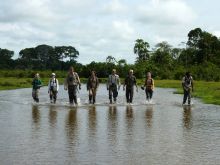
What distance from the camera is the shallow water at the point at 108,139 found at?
31.2 feet

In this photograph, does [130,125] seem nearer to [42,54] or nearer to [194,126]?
[194,126]

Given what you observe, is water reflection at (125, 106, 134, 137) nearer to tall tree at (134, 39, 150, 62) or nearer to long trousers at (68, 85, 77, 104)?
long trousers at (68, 85, 77, 104)

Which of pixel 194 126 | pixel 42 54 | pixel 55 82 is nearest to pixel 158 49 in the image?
pixel 42 54

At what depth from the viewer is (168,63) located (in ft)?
354

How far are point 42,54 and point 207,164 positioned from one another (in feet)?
529

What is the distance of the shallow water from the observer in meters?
9.52

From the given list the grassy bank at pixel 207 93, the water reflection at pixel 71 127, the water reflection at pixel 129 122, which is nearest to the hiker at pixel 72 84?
the water reflection at pixel 71 127

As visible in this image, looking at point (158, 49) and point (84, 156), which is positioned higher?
point (158, 49)

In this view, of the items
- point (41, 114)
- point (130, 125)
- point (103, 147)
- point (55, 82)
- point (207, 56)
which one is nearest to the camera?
point (103, 147)

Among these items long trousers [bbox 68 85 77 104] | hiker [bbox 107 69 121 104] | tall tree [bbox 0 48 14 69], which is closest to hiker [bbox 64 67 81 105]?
long trousers [bbox 68 85 77 104]

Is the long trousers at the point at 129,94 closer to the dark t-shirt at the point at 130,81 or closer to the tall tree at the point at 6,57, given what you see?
the dark t-shirt at the point at 130,81

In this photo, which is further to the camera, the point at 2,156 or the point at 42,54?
the point at 42,54

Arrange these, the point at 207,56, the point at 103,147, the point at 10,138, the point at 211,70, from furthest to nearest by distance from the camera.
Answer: the point at 207,56, the point at 211,70, the point at 10,138, the point at 103,147

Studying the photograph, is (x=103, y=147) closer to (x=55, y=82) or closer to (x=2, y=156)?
(x=2, y=156)
